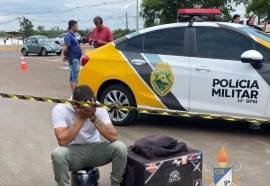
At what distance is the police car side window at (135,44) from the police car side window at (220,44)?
86 centimetres

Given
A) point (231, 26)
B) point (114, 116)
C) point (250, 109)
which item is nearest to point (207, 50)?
point (231, 26)

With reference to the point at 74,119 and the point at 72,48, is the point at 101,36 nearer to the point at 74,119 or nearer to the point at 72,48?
the point at 72,48

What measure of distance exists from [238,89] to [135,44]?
168 cm

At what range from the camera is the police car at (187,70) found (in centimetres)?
548

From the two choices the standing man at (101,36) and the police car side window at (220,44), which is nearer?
the police car side window at (220,44)

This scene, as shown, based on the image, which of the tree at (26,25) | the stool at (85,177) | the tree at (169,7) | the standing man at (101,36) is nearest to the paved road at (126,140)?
the stool at (85,177)

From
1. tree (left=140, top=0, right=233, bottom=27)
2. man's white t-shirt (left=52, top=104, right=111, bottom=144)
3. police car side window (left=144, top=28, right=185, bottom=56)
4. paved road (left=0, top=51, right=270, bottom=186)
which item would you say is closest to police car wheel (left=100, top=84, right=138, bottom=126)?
paved road (left=0, top=51, right=270, bottom=186)

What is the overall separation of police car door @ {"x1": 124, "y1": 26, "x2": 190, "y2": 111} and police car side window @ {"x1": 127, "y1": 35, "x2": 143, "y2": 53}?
0.02m

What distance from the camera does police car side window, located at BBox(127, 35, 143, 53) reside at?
6250mm

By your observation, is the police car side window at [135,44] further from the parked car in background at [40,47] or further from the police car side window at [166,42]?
the parked car in background at [40,47]

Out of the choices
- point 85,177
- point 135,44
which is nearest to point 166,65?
point 135,44

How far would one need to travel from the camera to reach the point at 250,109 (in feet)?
18.1

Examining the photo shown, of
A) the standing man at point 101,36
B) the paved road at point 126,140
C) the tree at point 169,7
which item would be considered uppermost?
the tree at point 169,7

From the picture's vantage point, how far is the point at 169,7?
142 feet
